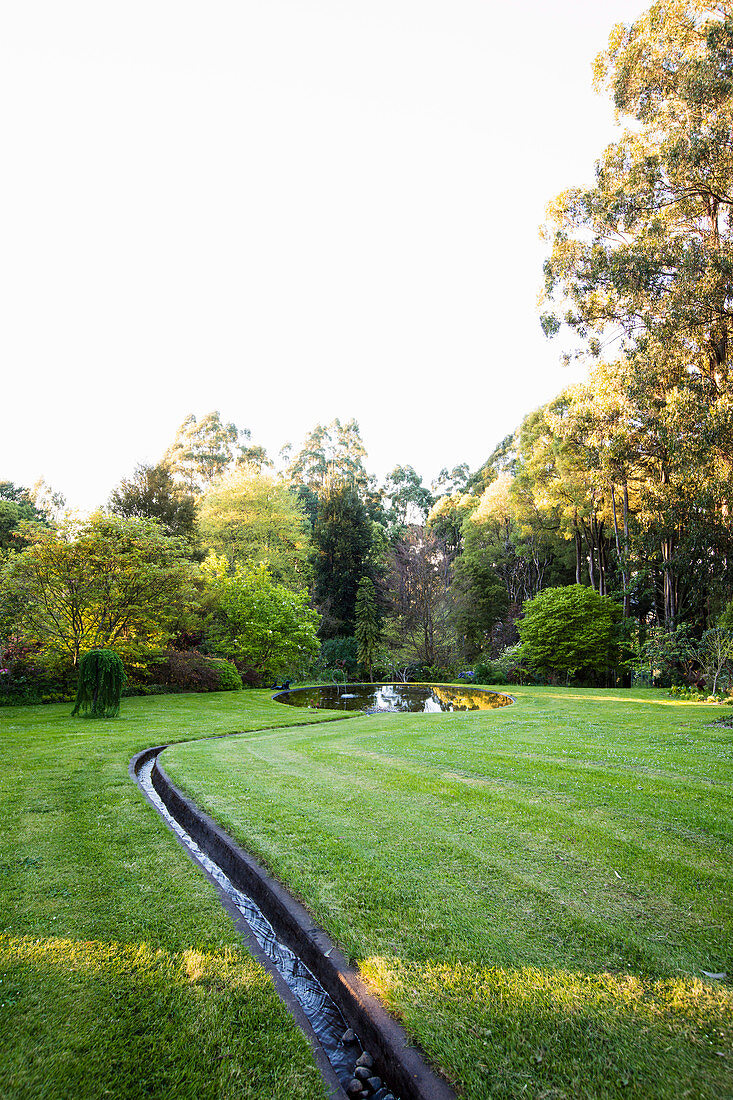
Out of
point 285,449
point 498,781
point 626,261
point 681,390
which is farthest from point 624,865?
point 285,449

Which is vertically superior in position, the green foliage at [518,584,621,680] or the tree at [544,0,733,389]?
the tree at [544,0,733,389]

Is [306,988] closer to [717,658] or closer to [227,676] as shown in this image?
[717,658]

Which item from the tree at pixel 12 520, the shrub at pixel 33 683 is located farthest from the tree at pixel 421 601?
the tree at pixel 12 520

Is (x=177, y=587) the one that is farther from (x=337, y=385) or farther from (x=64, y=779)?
(x=337, y=385)

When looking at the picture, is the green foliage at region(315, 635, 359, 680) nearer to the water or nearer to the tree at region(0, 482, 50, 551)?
the tree at region(0, 482, 50, 551)

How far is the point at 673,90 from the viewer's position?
1116cm

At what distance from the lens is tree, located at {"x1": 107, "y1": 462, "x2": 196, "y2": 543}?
18.6 m

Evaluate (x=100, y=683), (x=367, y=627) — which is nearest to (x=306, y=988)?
(x=100, y=683)

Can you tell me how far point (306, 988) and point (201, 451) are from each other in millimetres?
34143

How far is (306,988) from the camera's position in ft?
6.58

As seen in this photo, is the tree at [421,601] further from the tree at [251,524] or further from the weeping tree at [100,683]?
the weeping tree at [100,683]

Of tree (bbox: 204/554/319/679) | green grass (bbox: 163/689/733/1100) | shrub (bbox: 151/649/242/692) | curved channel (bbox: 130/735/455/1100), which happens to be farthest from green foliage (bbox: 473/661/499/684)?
curved channel (bbox: 130/735/455/1100)

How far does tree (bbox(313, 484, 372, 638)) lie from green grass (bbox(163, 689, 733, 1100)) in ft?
61.7

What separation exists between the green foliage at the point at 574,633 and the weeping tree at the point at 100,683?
1205 centimetres
